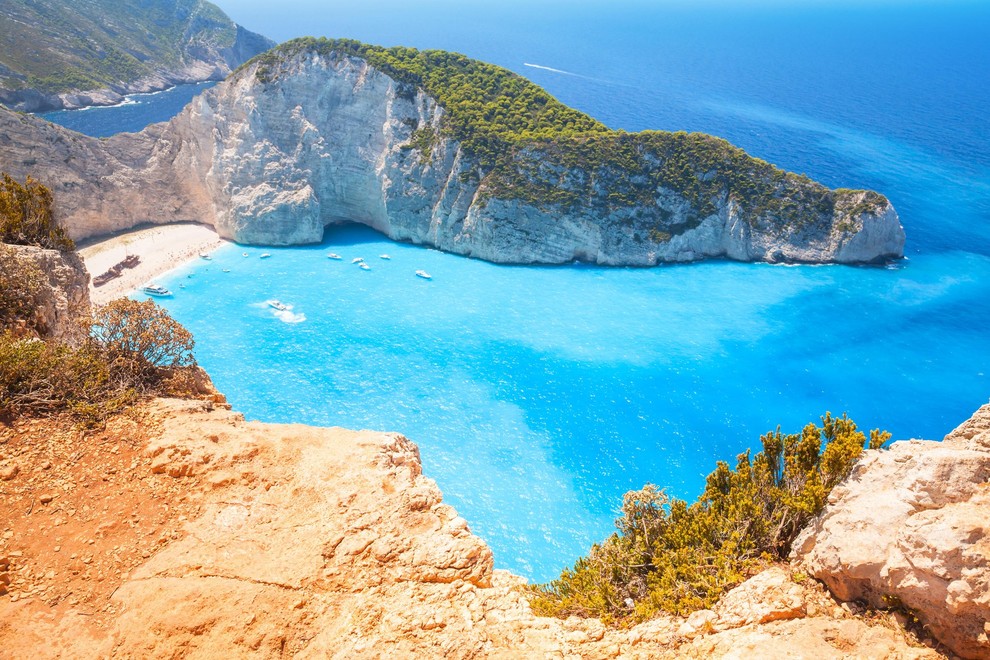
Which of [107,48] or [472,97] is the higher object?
[107,48]

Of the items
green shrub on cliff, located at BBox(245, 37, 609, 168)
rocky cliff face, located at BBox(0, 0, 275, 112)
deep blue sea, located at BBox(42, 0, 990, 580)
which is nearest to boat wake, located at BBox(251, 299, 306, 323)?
deep blue sea, located at BBox(42, 0, 990, 580)

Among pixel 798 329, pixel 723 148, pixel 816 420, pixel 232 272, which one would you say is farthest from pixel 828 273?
pixel 232 272

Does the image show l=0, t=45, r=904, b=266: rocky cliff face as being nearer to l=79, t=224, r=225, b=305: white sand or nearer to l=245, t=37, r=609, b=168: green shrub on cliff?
l=245, t=37, r=609, b=168: green shrub on cliff

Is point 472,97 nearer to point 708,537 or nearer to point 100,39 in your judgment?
point 708,537

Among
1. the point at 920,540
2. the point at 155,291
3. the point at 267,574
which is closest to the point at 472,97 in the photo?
the point at 155,291

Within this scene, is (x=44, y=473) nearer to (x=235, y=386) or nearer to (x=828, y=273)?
(x=235, y=386)

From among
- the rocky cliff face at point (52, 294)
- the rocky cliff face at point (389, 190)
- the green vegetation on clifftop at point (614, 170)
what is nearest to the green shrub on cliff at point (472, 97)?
the green vegetation on clifftop at point (614, 170)

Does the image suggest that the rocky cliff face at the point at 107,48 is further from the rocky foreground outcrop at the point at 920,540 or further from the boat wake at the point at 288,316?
the rocky foreground outcrop at the point at 920,540
